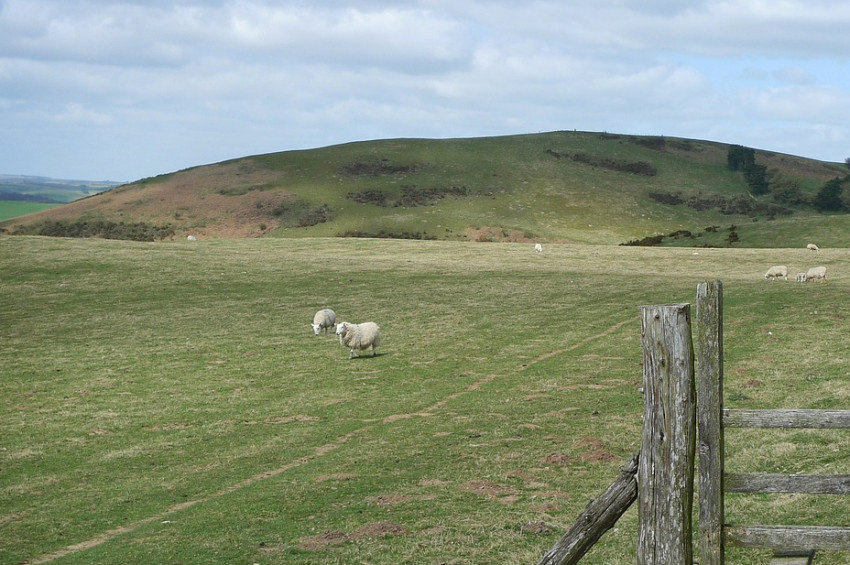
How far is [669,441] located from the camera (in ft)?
25.8

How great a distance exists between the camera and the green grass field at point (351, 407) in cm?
1385

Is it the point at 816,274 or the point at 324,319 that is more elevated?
the point at 816,274

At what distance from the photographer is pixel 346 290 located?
4597cm

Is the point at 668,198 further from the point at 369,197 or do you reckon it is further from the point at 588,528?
the point at 588,528

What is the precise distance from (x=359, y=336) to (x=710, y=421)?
2454 centimetres

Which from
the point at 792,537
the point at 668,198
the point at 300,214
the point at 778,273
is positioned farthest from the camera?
the point at 668,198

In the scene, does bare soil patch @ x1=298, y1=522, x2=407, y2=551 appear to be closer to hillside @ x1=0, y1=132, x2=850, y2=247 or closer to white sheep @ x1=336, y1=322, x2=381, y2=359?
white sheep @ x1=336, y1=322, x2=381, y2=359

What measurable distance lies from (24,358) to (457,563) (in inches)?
997

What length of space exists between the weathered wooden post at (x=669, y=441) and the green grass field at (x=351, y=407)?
3.68 metres

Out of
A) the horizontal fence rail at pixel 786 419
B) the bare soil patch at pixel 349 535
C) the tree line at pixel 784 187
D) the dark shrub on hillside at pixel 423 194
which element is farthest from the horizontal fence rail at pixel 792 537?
the tree line at pixel 784 187

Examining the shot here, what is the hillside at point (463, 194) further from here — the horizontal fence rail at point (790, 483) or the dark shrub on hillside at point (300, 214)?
the horizontal fence rail at point (790, 483)

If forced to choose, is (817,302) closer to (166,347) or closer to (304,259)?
(166,347)

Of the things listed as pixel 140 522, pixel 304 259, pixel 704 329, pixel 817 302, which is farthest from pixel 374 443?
pixel 304 259

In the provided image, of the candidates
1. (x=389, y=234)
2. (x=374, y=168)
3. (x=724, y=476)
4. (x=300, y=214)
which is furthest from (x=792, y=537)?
(x=374, y=168)
